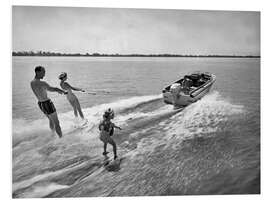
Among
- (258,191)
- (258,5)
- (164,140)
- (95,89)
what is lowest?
(258,191)

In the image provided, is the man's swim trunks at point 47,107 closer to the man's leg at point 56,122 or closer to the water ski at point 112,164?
the man's leg at point 56,122

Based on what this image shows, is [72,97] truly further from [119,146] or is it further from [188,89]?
[188,89]

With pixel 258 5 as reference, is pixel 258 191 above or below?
below

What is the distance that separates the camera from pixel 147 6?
2.85 metres

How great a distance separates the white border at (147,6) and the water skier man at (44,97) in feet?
0.69

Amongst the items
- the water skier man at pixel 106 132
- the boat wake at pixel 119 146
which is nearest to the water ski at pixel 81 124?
the boat wake at pixel 119 146

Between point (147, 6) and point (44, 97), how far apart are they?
1.16 metres

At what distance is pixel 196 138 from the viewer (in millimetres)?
2789

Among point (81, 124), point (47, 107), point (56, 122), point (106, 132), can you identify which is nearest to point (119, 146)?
point (106, 132)

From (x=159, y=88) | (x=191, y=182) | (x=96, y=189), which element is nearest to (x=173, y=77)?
(x=159, y=88)

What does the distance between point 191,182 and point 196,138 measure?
0.37 meters

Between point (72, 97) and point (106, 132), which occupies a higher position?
point (72, 97)

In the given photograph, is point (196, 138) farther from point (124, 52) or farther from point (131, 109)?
point (124, 52)

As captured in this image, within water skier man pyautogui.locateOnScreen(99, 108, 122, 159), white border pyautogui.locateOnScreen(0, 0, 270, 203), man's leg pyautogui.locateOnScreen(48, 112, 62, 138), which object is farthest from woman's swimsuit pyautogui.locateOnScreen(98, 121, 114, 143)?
white border pyautogui.locateOnScreen(0, 0, 270, 203)
